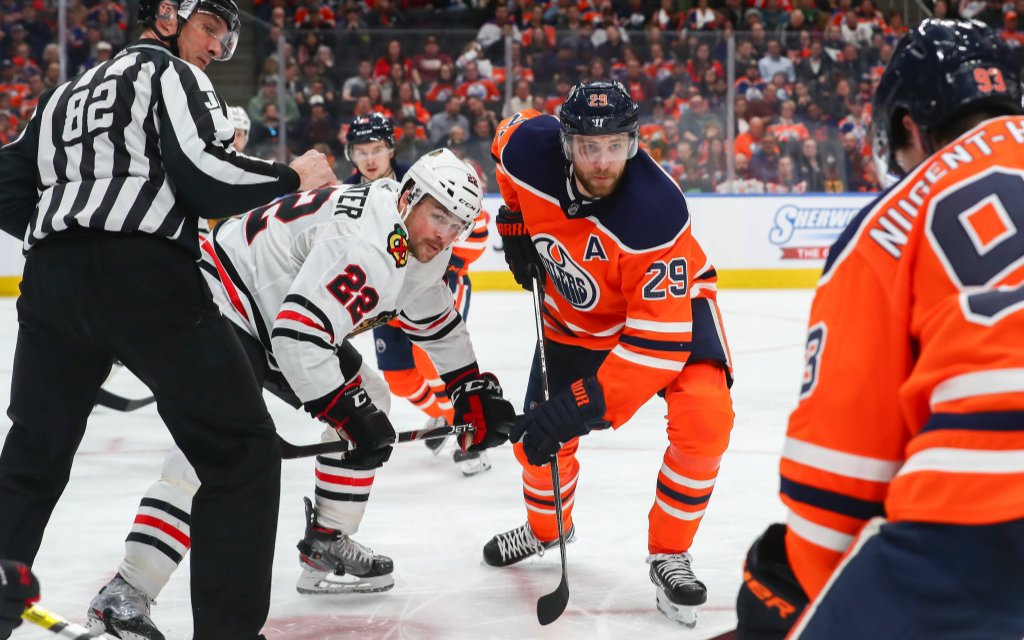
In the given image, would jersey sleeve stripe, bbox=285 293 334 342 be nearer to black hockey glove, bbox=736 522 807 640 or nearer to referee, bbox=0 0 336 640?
referee, bbox=0 0 336 640

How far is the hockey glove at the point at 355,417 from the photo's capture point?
213 cm

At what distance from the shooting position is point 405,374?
394 cm

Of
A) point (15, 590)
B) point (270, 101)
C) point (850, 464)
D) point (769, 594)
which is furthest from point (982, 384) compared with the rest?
point (270, 101)

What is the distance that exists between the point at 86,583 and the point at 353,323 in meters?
0.92

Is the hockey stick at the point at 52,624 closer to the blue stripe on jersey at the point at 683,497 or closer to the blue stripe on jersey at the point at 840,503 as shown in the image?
the blue stripe on jersey at the point at 840,503

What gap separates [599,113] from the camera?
7.57 feet

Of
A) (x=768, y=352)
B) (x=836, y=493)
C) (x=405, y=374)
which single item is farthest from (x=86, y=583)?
(x=768, y=352)

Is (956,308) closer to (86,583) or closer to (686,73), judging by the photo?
(86,583)

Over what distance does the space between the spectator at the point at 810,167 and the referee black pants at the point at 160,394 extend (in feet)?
23.6

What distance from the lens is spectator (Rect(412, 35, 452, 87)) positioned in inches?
335

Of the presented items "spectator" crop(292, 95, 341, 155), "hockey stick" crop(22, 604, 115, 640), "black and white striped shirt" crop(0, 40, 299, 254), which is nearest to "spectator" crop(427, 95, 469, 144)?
"spectator" crop(292, 95, 341, 155)

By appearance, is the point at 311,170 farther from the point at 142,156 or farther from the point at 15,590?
the point at 15,590

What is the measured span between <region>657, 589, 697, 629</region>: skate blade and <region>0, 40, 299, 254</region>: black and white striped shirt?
1196 mm

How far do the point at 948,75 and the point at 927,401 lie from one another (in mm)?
321
